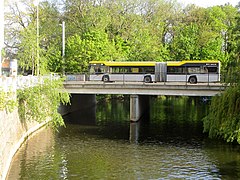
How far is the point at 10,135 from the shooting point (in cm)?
2261

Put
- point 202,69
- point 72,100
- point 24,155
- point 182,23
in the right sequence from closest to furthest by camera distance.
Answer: point 24,155, point 202,69, point 72,100, point 182,23

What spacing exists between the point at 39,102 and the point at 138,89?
11.0 m

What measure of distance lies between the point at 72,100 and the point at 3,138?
2685 centimetres

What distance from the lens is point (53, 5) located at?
202 feet

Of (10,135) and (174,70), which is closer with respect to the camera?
(10,135)

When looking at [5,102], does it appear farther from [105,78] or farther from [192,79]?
[192,79]

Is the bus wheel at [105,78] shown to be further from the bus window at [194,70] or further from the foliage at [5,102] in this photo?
the foliage at [5,102]

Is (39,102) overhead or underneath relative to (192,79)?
underneath

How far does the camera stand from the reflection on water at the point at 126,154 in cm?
2053

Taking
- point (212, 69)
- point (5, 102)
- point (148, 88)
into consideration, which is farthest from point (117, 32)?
point (5, 102)

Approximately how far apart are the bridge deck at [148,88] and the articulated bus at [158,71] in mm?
4589

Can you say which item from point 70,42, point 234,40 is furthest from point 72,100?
point 234,40

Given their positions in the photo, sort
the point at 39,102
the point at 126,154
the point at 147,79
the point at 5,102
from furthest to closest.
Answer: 1. the point at 147,79
2. the point at 39,102
3. the point at 126,154
4. the point at 5,102

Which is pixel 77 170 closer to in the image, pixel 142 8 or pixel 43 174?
pixel 43 174
